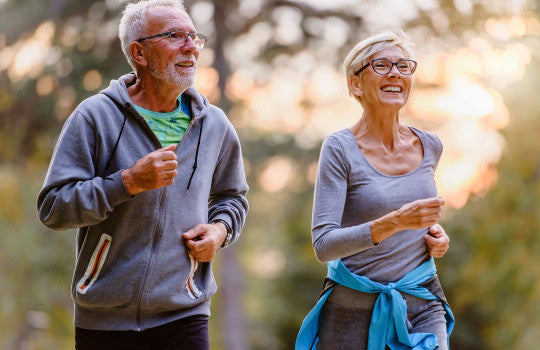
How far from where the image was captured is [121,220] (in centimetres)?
255

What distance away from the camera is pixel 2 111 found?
10805 mm

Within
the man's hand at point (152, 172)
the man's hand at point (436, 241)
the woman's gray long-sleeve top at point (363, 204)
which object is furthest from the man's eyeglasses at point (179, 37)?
the man's hand at point (436, 241)

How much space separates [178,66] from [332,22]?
7.64 meters

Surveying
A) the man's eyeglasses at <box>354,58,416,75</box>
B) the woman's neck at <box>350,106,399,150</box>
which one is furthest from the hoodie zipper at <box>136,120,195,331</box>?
the man's eyeglasses at <box>354,58,416,75</box>

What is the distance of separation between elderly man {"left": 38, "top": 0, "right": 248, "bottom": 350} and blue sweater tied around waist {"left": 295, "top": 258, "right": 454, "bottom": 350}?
15.7 inches

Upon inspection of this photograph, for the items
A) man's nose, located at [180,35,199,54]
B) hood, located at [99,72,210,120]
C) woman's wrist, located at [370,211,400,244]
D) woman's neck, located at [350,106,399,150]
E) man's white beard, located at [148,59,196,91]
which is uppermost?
man's nose, located at [180,35,199,54]

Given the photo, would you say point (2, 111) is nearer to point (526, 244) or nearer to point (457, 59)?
point (457, 59)

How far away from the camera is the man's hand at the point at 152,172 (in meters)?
2.37

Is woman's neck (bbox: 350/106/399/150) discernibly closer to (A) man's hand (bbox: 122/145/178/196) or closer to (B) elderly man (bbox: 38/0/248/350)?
(B) elderly man (bbox: 38/0/248/350)

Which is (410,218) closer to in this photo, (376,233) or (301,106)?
(376,233)

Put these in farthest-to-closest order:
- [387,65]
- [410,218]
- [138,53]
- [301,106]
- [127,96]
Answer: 1. [301,106]
2. [387,65]
3. [138,53]
4. [127,96]
5. [410,218]

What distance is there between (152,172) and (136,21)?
2.13 feet

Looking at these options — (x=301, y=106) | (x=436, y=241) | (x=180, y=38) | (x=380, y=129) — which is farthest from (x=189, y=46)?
(x=301, y=106)

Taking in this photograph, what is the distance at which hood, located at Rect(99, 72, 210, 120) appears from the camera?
8.57 ft
